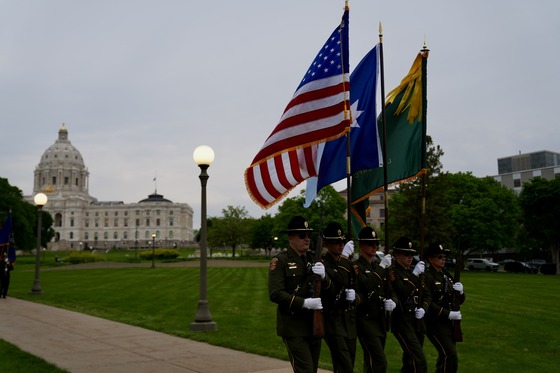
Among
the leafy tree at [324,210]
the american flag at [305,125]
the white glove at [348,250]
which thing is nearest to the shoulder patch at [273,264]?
the white glove at [348,250]

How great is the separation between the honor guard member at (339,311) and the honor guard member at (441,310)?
1.55 meters

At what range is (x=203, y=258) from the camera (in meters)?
15.7

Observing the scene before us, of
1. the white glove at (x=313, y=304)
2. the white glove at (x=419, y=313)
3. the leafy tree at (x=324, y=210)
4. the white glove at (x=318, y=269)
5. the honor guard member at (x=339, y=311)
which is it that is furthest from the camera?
the leafy tree at (x=324, y=210)

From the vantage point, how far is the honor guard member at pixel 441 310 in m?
8.15

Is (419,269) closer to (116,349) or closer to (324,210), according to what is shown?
(116,349)

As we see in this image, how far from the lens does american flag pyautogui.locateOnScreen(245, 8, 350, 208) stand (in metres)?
9.92

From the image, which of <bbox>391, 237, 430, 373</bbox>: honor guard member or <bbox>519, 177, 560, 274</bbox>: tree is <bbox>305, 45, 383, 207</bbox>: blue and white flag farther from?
<bbox>519, 177, 560, 274</bbox>: tree

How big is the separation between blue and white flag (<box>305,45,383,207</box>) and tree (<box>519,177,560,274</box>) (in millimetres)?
55797

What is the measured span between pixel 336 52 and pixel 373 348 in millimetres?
5454

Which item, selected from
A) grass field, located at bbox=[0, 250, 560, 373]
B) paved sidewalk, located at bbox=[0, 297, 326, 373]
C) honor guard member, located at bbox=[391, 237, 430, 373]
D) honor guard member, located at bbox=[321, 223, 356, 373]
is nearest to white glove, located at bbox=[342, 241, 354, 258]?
honor guard member, located at bbox=[321, 223, 356, 373]

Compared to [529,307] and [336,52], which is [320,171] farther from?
[529,307]

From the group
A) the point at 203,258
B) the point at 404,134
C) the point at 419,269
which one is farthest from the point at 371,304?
the point at 203,258

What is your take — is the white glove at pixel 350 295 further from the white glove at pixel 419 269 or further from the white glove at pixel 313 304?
the white glove at pixel 419 269

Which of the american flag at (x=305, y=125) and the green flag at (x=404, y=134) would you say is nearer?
the american flag at (x=305, y=125)
